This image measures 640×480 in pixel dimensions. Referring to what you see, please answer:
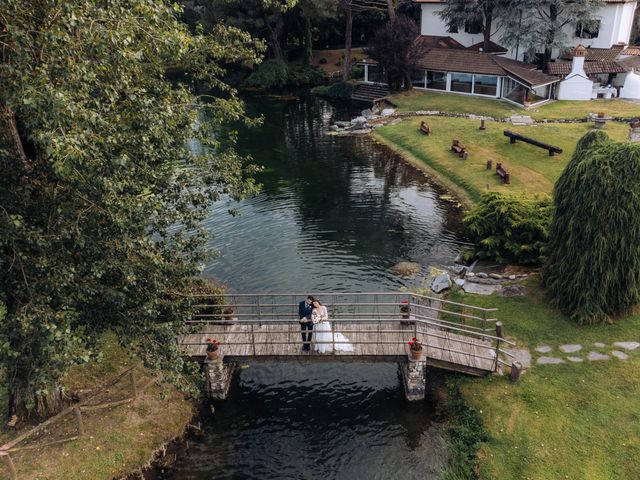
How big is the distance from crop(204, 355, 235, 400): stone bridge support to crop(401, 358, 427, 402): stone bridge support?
732 cm

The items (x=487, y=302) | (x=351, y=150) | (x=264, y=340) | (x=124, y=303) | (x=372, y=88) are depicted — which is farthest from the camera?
(x=372, y=88)

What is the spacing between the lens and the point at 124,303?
14906mm

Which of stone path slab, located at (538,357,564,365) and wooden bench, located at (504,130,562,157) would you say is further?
wooden bench, located at (504,130,562,157)

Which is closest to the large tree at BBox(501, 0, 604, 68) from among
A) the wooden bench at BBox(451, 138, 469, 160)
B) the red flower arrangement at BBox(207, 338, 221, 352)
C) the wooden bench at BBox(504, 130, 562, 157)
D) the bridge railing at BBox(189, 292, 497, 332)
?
the wooden bench at BBox(504, 130, 562, 157)

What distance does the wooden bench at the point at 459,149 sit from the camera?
44.9 m

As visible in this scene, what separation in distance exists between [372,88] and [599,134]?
52.8m

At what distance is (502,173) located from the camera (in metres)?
39.5

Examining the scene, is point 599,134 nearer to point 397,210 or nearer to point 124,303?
point 397,210

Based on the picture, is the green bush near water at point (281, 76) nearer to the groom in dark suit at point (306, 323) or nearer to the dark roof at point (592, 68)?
the dark roof at point (592, 68)

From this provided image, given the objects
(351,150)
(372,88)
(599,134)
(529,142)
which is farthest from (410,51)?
(599,134)

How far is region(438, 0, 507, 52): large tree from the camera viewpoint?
65.2 meters

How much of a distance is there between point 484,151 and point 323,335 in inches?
1226

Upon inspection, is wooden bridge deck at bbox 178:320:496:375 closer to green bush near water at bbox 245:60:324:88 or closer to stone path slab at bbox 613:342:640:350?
stone path slab at bbox 613:342:640:350

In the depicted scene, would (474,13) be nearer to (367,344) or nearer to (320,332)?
(367,344)
